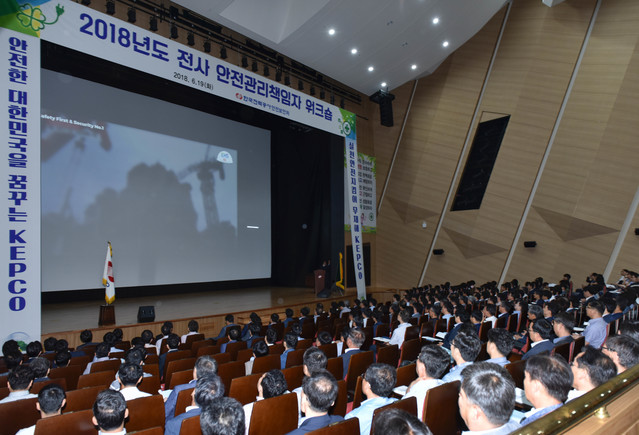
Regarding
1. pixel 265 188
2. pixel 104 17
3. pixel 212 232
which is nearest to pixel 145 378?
pixel 104 17

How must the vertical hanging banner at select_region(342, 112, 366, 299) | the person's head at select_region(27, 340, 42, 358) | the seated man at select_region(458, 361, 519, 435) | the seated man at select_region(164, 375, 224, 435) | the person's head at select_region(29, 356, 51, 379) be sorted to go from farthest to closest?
the vertical hanging banner at select_region(342, 112, 366, 299)
the person's head at select_region(27, 340, 42, 358)
the person's head at select_region(29, 356, 51, 379)
the seated man at select_region(164, 375, 224, 435)
the seated man at select_region(458, 361, 519, 435)

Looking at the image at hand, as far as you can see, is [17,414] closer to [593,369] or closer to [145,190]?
[593,369]

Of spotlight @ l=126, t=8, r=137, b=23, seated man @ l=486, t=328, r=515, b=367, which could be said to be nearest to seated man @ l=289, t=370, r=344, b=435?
seated man @ l=486, t=328, r=515, b=367

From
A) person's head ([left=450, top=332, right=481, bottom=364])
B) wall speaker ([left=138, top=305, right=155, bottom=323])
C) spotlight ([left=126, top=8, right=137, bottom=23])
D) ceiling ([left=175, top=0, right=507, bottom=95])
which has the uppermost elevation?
ceiling ([left=175, top=0, right=507, bottom=95])

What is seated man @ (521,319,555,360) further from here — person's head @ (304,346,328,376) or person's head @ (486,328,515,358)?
person's head @ (304,346,328,376)

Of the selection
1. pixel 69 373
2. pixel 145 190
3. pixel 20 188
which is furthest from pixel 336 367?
pixel 145 190

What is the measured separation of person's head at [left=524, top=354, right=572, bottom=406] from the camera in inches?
77.1

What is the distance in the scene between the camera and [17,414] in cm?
280

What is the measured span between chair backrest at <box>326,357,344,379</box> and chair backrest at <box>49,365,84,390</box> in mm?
2556

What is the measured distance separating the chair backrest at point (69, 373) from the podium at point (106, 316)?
3625mm

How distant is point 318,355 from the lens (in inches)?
120

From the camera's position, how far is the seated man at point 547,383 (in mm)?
1959

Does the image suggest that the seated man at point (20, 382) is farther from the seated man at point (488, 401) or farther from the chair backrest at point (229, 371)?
the seated man at point (488, 401)

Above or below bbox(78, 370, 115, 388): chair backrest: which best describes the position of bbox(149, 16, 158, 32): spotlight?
above
